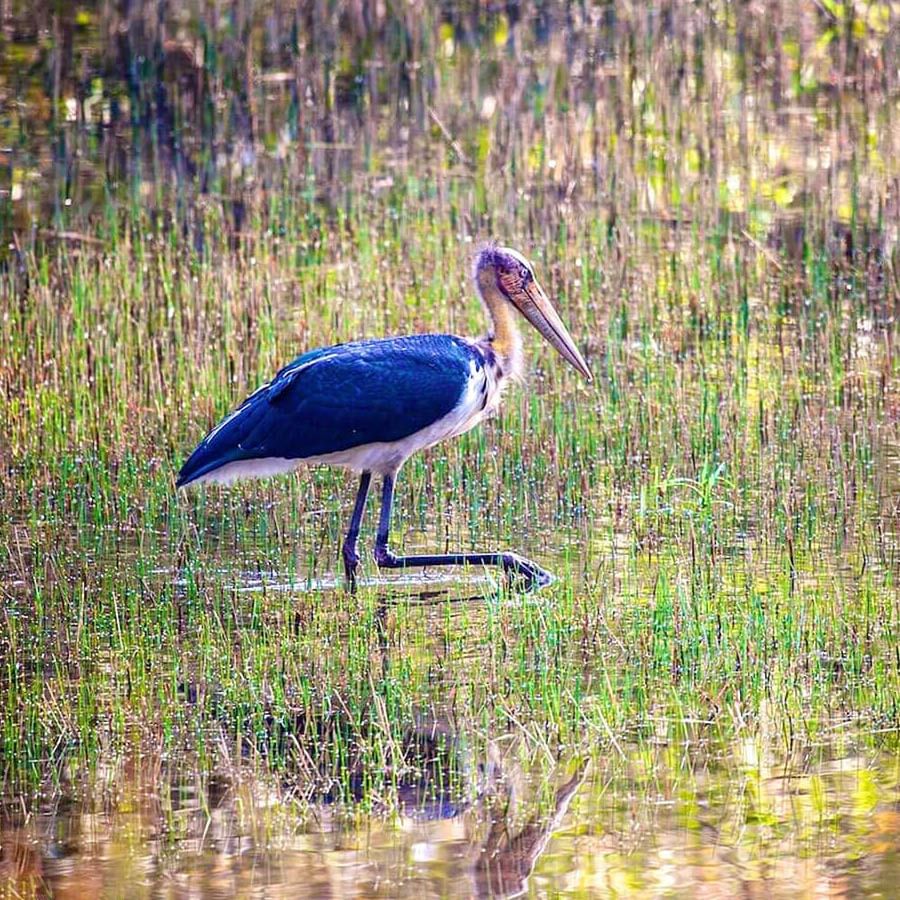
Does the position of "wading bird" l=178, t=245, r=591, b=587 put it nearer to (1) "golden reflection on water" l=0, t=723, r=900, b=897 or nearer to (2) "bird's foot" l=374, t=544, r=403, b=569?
(2) "bird's foot" l=374, t=544, r=403, b=569

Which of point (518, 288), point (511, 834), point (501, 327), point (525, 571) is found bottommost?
point (511, 834)

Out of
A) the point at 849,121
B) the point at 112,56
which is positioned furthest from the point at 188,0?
the point at 849,121

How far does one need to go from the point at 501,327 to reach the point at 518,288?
0.23 metres

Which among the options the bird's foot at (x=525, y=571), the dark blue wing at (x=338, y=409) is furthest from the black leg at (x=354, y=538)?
the bird's foot at (x=525, y=571)

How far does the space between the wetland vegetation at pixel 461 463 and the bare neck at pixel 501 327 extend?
58 cm

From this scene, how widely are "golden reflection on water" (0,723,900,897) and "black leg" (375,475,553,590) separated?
59.2 inches

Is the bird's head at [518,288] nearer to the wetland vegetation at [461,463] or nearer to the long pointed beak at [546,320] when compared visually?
the long pointed beak at [546,320]

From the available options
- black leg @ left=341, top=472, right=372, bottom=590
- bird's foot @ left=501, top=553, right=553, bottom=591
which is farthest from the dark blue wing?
bird's foot @ left=501, top=553, right=553, bottom=591

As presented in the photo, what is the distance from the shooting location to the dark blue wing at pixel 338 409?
7.15 metres

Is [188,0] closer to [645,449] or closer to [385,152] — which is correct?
[385,152]

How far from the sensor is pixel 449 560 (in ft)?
23.3

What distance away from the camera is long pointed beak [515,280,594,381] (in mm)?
7945

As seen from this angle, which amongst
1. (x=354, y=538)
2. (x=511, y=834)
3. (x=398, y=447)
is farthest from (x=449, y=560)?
(x=511, y=834)

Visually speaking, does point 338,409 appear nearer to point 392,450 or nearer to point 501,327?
point 392,450
